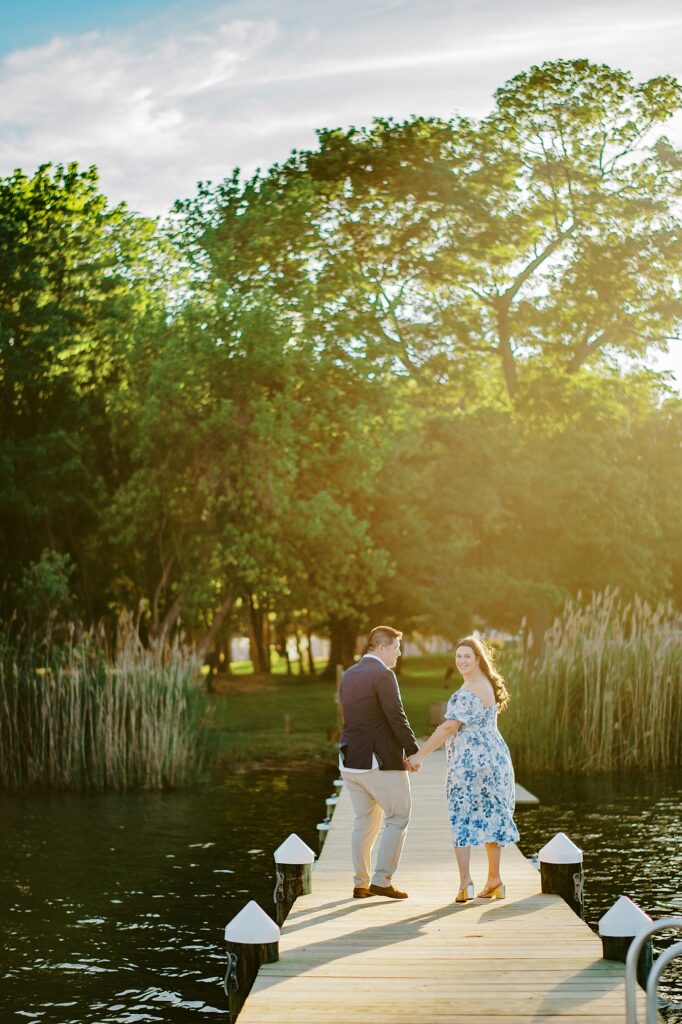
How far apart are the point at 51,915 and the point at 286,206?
17539 mm

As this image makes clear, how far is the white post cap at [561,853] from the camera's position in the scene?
802cm

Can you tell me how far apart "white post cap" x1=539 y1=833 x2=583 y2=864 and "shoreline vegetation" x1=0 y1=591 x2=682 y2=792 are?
891 cm

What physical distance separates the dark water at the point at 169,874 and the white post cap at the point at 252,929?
5.92ft

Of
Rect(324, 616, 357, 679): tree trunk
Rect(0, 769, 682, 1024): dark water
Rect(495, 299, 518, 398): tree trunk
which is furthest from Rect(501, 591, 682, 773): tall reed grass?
Rect(324, 616, 357, 679): tree trunk

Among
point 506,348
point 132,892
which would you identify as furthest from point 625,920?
point 506,348

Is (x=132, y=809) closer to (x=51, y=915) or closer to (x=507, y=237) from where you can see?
(x=51, y=915)

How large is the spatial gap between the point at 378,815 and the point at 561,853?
1.21m

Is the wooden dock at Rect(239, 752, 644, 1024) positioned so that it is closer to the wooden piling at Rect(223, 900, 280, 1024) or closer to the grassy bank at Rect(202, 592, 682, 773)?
the wooden piling at Rect(223, 900, 280, 1024)

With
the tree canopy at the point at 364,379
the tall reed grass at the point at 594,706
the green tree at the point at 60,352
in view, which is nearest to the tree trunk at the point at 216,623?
the tree canopy at the point at 364,379

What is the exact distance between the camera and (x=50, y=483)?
2317 cm

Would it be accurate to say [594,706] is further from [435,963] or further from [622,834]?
[435,963]

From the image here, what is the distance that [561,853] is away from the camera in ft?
26.3

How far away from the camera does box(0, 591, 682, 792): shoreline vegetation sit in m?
16.4

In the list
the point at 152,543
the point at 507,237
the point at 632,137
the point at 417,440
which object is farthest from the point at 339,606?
the point at 632,137
